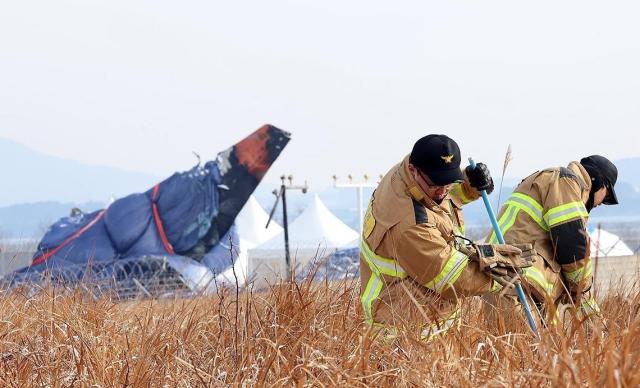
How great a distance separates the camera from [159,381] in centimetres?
445

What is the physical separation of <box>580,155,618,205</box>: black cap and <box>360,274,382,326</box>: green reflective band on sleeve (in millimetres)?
1778

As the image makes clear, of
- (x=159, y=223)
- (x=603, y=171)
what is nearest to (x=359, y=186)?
(x=159, y=223)

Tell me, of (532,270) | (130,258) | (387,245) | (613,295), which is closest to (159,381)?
(387,245)

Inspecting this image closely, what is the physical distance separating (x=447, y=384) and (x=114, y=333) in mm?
2399

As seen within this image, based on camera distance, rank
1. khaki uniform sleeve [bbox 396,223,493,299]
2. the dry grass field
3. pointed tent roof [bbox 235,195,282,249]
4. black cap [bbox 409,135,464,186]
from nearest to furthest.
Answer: the dry grass field, khaki uniform sleeve [bbox 396,223,493,299], black cap [bbox 409,135,464,186], pointed tent roof [bbox 235,195,282,249]

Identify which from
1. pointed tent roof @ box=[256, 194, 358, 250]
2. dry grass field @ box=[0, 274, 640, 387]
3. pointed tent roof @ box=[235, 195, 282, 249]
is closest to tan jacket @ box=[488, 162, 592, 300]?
dry grass field @ box=[0, 274, 640, 387]

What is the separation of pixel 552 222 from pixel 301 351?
183cm

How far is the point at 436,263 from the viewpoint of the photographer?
4734 mm

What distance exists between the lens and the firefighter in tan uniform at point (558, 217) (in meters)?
5.64

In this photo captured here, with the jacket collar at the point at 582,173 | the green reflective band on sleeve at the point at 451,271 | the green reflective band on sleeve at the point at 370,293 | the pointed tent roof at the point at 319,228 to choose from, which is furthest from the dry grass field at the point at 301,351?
the pointed tent roof at the point at 319,228

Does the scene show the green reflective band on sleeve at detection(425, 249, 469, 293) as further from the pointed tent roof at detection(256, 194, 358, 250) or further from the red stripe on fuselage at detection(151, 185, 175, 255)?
the pointed tent roof at detection(256, 194, 358, 250)

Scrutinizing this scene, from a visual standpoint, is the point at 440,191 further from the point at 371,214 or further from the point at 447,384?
the point at 447,384

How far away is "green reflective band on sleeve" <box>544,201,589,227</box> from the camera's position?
Answer: 5.68 m

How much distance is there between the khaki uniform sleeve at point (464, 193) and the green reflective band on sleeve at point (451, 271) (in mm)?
939
